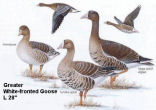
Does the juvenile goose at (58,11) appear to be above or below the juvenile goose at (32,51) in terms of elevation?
above

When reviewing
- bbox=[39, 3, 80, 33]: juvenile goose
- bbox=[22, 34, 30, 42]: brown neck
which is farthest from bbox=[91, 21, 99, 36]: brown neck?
bbox=[22, 34, 30, 42]: brown neck

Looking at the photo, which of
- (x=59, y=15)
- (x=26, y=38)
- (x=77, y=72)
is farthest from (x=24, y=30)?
(x=77, y=72)

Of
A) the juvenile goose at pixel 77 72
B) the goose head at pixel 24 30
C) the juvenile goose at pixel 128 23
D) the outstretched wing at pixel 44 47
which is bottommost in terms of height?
the juvenile goose at pixel 77 72

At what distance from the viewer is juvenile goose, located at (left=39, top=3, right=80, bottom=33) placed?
1938mm

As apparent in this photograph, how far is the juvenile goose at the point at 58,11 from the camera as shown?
1.94 m

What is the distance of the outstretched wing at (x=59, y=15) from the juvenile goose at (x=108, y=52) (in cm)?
10

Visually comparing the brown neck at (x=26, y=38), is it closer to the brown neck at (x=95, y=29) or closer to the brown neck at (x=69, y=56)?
the brown neck at (x=69, y=56)

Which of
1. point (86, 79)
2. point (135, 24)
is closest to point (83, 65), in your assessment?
point (86, 79)

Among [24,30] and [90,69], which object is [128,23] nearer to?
[90,69]

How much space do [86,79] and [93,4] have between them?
397 millimetres

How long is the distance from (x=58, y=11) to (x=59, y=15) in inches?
0.9

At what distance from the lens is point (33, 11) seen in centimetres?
194

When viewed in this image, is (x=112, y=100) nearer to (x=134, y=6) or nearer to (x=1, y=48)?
(x=134, y=6)

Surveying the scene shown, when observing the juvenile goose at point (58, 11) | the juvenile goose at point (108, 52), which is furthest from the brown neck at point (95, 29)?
the juvenile goose at point (58, 11)
